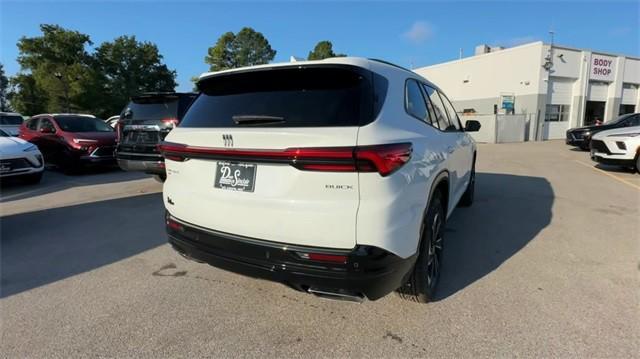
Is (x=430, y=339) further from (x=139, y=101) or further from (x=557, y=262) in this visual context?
(x=139, y=101)

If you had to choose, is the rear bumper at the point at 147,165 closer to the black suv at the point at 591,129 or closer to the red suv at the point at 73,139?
the red suv at the point at 73,139

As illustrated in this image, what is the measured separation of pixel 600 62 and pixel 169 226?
3242 centimetres

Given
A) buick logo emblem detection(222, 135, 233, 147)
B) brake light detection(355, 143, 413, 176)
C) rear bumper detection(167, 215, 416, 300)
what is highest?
buick logo emblem detection(222, 135, 233, 147)

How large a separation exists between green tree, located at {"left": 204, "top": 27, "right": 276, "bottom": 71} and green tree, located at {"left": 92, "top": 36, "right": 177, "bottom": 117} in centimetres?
631

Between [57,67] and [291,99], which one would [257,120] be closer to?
[291,99]

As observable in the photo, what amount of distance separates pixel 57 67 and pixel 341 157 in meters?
42.6

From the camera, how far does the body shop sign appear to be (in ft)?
83.8

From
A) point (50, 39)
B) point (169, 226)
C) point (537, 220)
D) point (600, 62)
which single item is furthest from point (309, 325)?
point (50, 39)

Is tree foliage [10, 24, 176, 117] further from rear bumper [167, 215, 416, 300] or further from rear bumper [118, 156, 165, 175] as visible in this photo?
rear bumper [167, 215, 416, 300]

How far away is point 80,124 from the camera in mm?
10070

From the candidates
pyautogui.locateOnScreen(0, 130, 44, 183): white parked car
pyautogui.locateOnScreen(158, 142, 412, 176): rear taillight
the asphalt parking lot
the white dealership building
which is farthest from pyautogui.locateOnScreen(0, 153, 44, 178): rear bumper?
the white dealership building

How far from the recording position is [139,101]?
705 cm

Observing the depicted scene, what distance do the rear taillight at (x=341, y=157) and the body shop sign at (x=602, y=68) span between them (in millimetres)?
30665

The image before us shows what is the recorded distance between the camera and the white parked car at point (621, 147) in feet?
29.3
